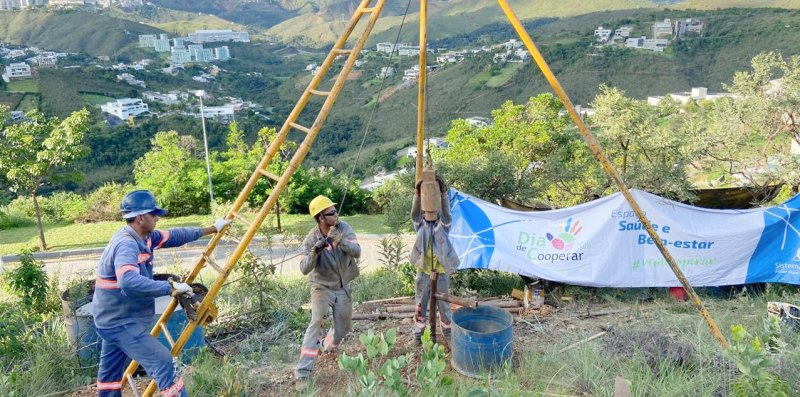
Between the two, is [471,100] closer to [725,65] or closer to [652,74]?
[652,74]

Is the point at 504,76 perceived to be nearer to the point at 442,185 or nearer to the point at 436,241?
the point at 442,185

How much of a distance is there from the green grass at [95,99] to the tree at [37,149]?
145 ft

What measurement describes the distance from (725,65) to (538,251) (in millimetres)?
66135

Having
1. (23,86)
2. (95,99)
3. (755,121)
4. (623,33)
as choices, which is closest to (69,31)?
(23,86)

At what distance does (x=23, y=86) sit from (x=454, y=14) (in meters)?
126

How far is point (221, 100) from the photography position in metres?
71.8

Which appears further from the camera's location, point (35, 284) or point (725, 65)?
point (725, 65)

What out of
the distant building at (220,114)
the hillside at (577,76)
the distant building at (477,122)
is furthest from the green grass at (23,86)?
the distant building at (477,122)

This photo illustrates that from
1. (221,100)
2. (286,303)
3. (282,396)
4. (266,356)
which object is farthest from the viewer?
(221,100)

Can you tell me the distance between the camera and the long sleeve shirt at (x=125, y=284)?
11.9ft

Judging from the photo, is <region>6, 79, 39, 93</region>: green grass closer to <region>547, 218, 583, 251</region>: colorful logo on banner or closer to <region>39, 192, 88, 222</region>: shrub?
<region>39, 192, 88, 222</region>: shrub

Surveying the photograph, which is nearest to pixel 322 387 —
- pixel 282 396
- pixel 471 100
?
pixel 282 396

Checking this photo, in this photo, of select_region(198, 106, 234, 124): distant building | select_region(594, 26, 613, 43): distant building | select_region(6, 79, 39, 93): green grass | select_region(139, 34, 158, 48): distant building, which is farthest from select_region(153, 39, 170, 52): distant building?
select_region(594, 26, 613, 43): distant building

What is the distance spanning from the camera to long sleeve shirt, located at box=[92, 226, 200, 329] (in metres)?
3.61
